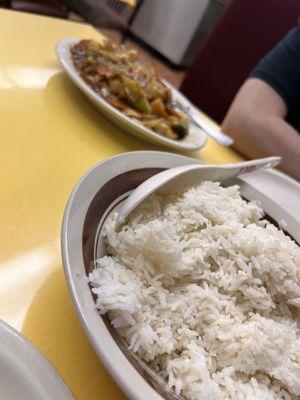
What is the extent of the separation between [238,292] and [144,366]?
18 centimetres

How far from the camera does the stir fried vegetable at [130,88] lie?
3.15 ft

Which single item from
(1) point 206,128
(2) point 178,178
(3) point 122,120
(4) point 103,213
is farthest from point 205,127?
(4) point 103,213

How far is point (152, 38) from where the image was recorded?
4988 mm

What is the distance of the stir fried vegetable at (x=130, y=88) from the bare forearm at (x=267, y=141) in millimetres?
242

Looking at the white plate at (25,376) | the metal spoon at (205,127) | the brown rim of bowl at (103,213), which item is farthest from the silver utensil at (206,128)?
the white plate at (25,376)

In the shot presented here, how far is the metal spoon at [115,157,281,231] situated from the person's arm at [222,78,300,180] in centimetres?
35

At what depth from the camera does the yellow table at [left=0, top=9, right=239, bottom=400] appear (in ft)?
1.51

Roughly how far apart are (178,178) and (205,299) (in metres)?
0.21

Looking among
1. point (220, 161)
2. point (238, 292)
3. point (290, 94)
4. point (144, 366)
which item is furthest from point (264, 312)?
point (290, 94)

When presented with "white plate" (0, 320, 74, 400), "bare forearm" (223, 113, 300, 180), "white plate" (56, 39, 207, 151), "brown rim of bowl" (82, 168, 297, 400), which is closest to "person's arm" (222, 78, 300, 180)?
"bare forearm" (223, 113, 300, 180)

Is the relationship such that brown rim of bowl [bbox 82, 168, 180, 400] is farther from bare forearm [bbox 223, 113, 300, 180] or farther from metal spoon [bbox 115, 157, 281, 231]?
bare forearm [bbox 223, 113, 300, 180]

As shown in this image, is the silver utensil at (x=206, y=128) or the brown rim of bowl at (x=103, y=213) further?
the silver utensil at (x=206, y=128)

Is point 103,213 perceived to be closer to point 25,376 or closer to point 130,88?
point 25,376

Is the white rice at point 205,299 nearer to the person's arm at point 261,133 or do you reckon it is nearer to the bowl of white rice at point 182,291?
the bowl of white rice at point 182,291
